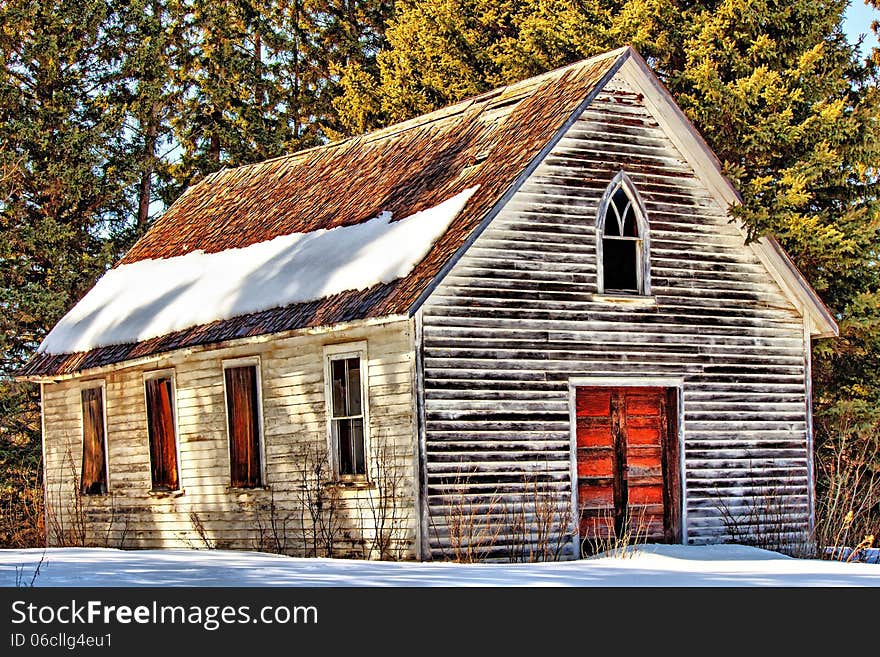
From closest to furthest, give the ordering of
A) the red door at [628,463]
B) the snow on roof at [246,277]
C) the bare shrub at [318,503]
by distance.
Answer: the snow on roof at [246,277], the bare shrub at [318,503], the red door at [628,463]

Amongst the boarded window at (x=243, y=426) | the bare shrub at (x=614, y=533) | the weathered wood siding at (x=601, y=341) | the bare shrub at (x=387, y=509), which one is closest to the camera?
the bare shrub at (x=387, y=509)

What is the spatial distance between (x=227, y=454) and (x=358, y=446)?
3306 millimetres

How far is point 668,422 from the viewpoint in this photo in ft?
71.6

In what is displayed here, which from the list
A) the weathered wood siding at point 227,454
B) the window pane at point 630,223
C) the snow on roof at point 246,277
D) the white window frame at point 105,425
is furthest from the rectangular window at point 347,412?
the white window frame at point 105,425

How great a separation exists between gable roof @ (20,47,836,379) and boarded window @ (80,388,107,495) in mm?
779

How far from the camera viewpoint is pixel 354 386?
20891mm

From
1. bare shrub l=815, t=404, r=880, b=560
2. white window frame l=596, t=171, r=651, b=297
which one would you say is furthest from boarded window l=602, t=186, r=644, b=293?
bare shrub l=815, t=404, r=880, b=560

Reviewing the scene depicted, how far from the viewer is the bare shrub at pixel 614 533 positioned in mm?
20562

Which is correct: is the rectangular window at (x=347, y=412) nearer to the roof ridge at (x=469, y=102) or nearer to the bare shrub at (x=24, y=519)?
the roof ridge at (x=469, y=102)

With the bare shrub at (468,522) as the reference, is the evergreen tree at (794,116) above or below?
above

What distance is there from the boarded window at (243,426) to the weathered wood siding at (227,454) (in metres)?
0.20

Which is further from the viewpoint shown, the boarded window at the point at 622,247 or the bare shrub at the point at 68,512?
the bare shrub at the point at 68,512

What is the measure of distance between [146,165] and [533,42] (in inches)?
476

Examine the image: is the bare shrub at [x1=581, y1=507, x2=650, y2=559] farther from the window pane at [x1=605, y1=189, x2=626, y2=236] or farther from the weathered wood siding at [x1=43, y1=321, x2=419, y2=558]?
the window pane at [x1=605, y1=189, x2=626, y2=236]
